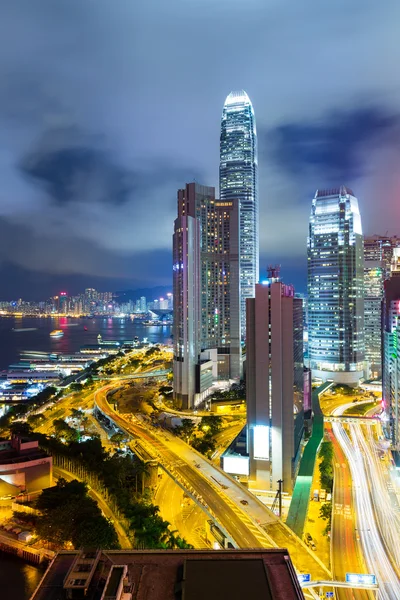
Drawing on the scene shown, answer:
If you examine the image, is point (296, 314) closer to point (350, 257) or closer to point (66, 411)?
point (66, 411)

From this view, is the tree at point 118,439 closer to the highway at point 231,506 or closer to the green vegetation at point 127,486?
the green vegetation at point 127,486

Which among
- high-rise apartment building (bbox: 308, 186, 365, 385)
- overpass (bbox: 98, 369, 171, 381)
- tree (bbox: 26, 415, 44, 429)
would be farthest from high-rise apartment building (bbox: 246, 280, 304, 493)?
overpass (bbox: 98, 369, 171, 381)

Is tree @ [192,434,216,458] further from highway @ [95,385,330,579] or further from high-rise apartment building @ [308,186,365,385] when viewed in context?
high-rise apartment building @ [308,186,365,385]

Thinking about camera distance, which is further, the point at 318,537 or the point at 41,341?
the point at 41,341

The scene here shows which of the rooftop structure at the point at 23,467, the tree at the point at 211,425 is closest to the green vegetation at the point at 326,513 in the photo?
the tree at the point at 211,425

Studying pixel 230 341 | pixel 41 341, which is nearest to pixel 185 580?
pixel 230 341

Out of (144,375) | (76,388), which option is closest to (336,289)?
(144,375)

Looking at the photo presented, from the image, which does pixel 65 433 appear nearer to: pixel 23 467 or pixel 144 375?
pixel 23 467
